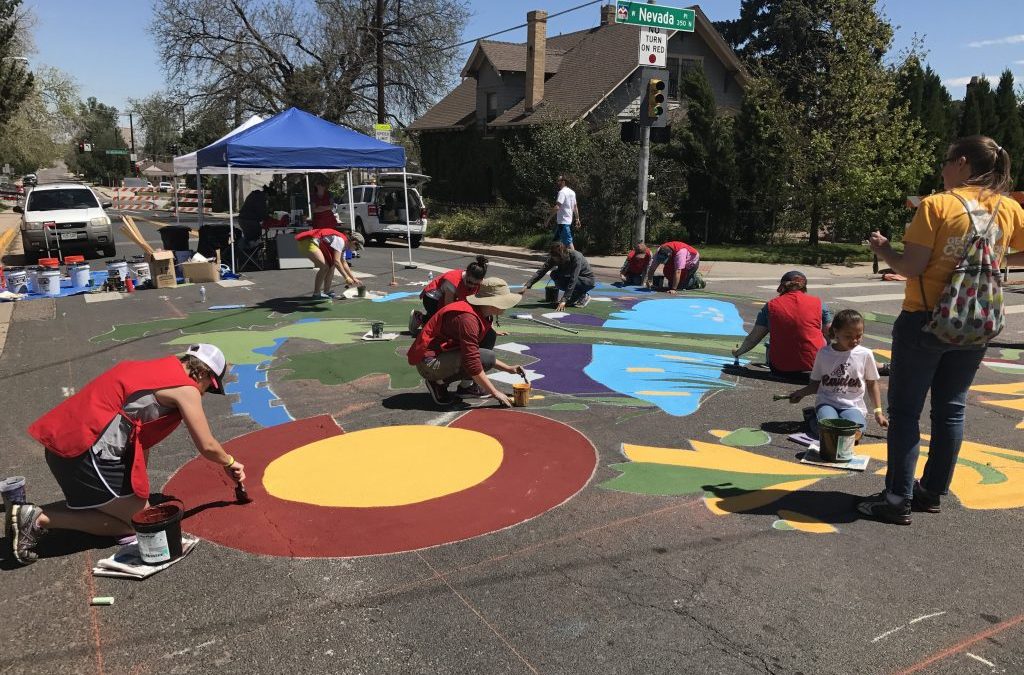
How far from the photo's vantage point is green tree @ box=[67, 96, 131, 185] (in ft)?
328

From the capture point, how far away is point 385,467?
550 cm

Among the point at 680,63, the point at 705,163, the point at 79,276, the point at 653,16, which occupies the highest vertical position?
the point at 680,63

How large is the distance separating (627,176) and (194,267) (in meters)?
11.6

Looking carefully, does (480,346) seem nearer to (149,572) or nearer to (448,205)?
(149,572)

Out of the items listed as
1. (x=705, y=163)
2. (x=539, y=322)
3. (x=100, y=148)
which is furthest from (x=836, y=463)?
(x=100, y=148)

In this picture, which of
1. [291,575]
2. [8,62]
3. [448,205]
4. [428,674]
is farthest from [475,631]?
[8,62]

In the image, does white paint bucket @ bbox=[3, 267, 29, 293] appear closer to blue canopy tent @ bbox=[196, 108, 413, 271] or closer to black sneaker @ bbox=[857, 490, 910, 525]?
blue canopy tent @ bbox=[196, 108, 413, 271]

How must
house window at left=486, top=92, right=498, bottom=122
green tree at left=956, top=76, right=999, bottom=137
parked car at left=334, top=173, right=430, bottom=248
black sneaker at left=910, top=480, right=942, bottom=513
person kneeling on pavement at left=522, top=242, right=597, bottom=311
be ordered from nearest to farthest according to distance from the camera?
1. black sneaker at left=910, top=480, right=942, bottom=513
2. person kneeling on pavement at left=522, top=242, right=597, bottom=311
3. parked car at left=334, top=173, right=430, bottom=248
4. green tree at left=956, top=76, right=999, bottom=137
5. house window at left=486, top=92, right=498, bottom=122

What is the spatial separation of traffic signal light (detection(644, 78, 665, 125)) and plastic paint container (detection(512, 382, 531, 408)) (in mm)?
11536

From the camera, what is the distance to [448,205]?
35.3 m

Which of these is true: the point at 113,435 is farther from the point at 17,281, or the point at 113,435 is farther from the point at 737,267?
the point at 737,267

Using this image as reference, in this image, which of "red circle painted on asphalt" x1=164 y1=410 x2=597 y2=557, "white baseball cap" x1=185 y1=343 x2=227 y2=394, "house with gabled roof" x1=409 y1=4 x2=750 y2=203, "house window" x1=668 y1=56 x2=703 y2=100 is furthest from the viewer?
"house window" x1=668 y1=56 x2=703 y2=100

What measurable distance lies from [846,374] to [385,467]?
3462 mm

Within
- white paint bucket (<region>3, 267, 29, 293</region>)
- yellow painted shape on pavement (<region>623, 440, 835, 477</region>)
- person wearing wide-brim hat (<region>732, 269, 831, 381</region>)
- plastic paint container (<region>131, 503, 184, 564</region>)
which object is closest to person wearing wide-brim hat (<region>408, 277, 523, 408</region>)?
yellow painted shape on pavement (<region>623, 440, 835, 477</region>)
